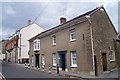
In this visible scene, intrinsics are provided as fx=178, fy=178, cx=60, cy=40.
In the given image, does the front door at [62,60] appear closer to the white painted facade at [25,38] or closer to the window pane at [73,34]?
the window pane at [73,34]

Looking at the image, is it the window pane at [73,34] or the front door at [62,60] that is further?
the front door at [62,60]

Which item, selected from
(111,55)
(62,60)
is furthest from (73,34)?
(111,55)


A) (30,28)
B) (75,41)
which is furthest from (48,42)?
(30,28)

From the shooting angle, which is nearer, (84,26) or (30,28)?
(84,26)

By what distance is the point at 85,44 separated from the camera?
65.3ft

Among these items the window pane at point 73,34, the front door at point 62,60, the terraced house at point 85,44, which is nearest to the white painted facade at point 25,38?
the terraced house at point 85,44

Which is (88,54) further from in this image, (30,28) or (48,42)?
(30,28)

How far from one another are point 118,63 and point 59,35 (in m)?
9.39

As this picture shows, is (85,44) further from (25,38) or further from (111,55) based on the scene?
(25,38)

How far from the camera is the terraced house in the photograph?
19562 mm

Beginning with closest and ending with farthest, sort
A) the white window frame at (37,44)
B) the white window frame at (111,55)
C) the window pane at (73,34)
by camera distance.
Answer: the window pane at (73,34)
the white window frame at (111,55)
the white window frame at (37,44)

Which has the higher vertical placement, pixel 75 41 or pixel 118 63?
pixel 75 41

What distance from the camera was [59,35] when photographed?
81.6ft

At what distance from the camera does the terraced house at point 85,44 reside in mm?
19562
